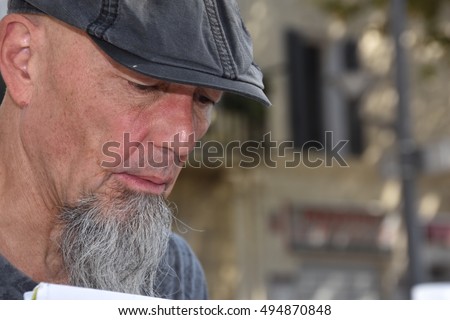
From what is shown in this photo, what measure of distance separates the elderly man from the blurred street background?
1034 centimetres

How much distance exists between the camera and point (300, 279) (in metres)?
12.8

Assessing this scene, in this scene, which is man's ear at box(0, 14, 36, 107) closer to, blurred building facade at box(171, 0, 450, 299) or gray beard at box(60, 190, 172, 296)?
gray beard at box(60, 190, 172, 296)

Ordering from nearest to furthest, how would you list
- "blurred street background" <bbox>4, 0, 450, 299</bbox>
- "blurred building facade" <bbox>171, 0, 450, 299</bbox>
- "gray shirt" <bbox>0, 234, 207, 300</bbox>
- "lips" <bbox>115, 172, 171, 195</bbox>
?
"lips" <bbox>115, 172, 171, 195</bbox> < "gray shirt" <bbox>0, 234, 207, 300</bbox> < "blurred street background" <bbox>4, 0, 450, 299</bbox> < "blurred building facade" <bbox>171, 0, 450, 299</bbox>

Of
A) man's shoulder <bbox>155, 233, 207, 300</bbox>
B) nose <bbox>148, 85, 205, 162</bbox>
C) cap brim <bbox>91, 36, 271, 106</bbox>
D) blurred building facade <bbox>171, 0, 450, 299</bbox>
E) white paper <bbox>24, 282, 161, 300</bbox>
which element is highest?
blurred building facade <bbox>171, 0, 450, 299</bbox>

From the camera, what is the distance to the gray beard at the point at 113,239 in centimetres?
131

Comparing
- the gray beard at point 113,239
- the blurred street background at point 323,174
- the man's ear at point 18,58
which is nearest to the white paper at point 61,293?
the gray beard at point 113,239

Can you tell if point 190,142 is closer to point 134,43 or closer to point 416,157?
point 134,43

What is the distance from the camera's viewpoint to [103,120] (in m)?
1.29

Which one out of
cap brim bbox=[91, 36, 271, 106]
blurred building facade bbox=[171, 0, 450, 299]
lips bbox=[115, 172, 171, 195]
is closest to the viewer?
cap brim bbox=[91, 36, 271, 106]

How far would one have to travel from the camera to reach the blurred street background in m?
12.3

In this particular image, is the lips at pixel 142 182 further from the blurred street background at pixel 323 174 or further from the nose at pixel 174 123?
the blurred street background at pixel 323 174

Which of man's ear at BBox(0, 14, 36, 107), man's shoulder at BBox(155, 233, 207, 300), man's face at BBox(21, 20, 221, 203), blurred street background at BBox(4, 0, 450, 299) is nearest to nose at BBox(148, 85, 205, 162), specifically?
man's face at BBox(21, 20, 221, 203)

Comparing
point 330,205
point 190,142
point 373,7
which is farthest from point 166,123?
point 330,205

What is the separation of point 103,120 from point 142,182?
0.10 metres
